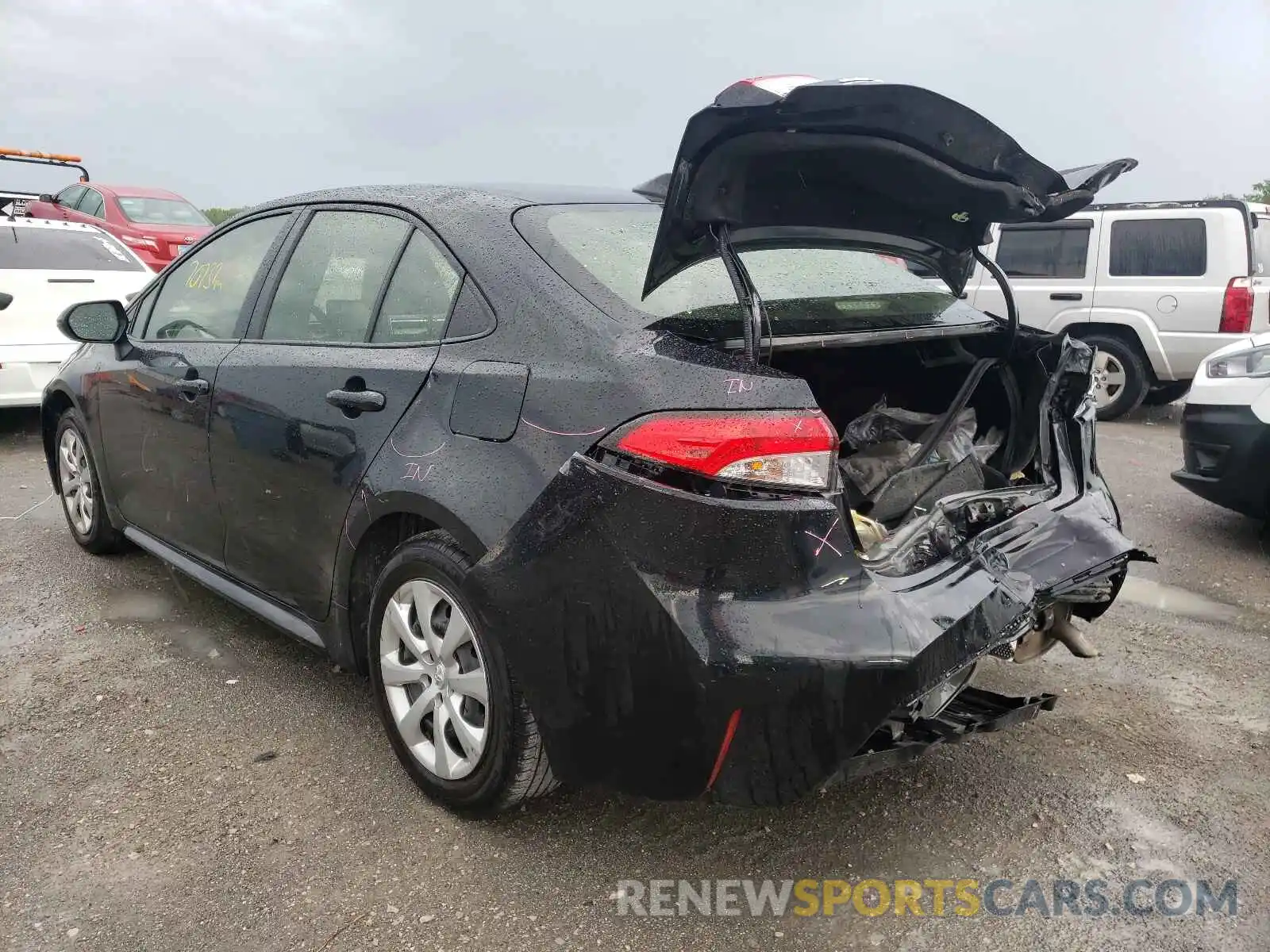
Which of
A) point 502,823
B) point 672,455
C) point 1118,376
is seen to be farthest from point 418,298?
point 1118,376

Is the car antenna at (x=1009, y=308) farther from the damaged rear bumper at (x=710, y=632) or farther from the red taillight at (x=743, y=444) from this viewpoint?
the red taillight at (x=743, y=444)

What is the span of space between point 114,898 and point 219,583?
1.30m

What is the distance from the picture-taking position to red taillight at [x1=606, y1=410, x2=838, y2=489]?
201 centimetres

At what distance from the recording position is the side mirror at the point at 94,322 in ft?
12.5

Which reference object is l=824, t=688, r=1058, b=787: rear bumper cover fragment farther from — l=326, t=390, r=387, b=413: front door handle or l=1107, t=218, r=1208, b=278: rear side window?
l=1107, t=218, r=1208, b=278: rear side window

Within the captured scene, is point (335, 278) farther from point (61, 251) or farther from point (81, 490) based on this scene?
point (61, 251)

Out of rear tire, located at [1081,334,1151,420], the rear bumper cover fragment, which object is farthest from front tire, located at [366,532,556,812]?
rear tire, located at [1081,334,1151,420]

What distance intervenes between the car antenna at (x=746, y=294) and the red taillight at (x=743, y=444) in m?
0.20

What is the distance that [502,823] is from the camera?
2559 mm

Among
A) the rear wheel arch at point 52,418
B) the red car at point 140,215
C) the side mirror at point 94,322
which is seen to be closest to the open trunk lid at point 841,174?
the side mirror at point 94,322

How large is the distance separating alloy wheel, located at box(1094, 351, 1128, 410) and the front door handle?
744cm

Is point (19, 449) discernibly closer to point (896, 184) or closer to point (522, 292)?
point (522, 292)

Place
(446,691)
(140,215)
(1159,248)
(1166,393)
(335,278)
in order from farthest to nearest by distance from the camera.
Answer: (140,215)
(1166,393)
(1159,248)
(335,278)
(446,691)

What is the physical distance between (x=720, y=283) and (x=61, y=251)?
7.13 metres
